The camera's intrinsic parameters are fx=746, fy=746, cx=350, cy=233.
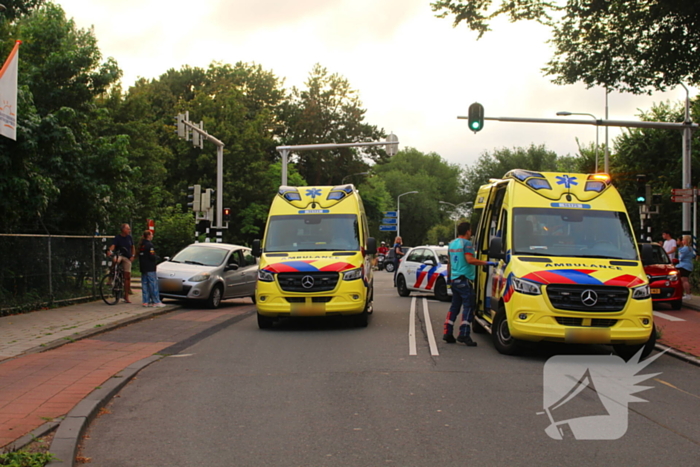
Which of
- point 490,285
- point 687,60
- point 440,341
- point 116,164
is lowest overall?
point 440,341

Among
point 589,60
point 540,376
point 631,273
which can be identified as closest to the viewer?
point 540,376

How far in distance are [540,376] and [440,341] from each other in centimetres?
303

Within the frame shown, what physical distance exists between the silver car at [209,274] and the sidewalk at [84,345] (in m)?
0.43

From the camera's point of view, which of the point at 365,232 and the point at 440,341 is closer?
the point at 440,341

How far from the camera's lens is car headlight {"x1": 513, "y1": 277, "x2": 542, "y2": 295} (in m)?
9.70

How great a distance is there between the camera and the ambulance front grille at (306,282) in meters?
12.9

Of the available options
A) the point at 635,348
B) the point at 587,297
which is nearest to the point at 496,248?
the point at 587,297

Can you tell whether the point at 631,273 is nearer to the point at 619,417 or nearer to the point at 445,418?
the point at 619,417

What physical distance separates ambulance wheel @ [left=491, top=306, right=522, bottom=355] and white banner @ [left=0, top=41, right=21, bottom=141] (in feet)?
24.7

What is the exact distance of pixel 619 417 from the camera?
6742 millimetres

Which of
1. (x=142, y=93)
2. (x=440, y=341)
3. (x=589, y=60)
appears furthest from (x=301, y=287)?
(x=142, y=93)

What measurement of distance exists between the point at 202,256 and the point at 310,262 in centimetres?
662

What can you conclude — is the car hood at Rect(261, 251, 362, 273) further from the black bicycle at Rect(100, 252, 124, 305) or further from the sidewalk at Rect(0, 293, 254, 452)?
the black bicycle at Rect(100, 252, 124, 305)

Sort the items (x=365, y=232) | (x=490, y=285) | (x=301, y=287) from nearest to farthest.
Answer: (x=490, y=285)
(x=301, y=287)
(x=365, y=232)
